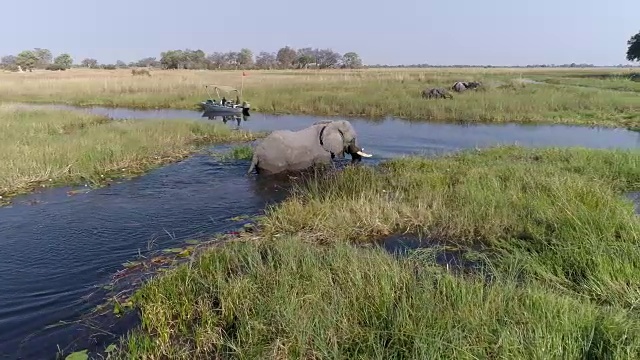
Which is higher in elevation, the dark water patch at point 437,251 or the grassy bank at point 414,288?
the grassy bank at point 414,288

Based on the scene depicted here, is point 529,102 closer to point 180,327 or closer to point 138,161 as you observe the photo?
point 138,161

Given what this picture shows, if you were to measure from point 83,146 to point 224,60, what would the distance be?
10745 centimetres

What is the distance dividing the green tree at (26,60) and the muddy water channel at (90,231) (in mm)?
104221

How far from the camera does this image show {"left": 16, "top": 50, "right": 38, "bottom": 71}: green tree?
95.0 metres

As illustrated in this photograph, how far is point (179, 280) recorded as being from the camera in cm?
505

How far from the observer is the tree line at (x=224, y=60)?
9606cm

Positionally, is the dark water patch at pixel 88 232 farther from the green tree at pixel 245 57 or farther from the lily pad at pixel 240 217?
the green tree at pixel 245 57

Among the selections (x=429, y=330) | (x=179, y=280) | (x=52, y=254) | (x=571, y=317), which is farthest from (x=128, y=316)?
(x=571, y=317)

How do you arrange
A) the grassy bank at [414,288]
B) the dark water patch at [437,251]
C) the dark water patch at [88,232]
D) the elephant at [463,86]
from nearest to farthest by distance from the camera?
the grassy bank at [414,288] < the dark water patch at [88,232] < the dark water patch at [437,251] < the elephant at [463,86]

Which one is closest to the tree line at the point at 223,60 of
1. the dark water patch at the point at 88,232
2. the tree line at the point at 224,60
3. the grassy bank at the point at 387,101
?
the tree line at the point at 224,60

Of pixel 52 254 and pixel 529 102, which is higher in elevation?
pixel 529 102

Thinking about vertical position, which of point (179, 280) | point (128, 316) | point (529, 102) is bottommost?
point (128, 316)

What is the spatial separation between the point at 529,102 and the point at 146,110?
24.8 metres

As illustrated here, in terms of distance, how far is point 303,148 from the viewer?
39.0 feet
